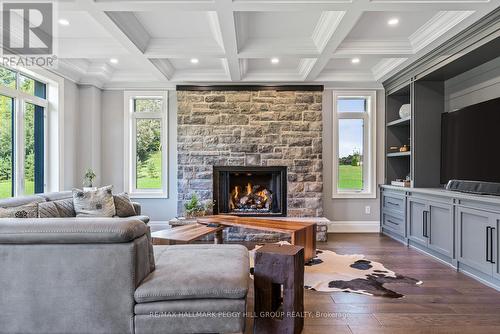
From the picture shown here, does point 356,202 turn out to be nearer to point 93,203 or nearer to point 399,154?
point 399,154

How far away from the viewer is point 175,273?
74.5 inches

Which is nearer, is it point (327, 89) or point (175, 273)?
point (175, 273)

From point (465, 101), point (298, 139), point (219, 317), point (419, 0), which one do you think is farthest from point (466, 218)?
point (219, 317)

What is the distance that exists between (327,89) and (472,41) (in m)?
2.36

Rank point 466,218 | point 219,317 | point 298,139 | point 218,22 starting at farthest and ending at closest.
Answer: point 298,139 → point 466,218 → point 218,22 → point 219,317

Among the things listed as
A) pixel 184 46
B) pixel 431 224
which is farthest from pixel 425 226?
pixel 184 46

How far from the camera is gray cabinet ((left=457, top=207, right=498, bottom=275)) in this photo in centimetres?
297

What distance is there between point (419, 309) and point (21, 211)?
3540mm

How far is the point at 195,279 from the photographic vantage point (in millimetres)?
1801

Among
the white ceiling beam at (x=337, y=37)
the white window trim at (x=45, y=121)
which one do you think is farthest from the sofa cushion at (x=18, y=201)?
the white ceiling beam at (x=337, y=37)

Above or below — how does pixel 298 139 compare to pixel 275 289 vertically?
above

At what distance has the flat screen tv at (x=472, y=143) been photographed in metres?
3.22

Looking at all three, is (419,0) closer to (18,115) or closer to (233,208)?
(233,208)

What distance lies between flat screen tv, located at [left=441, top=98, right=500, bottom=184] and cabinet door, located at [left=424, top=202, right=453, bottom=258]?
0.44 metres
